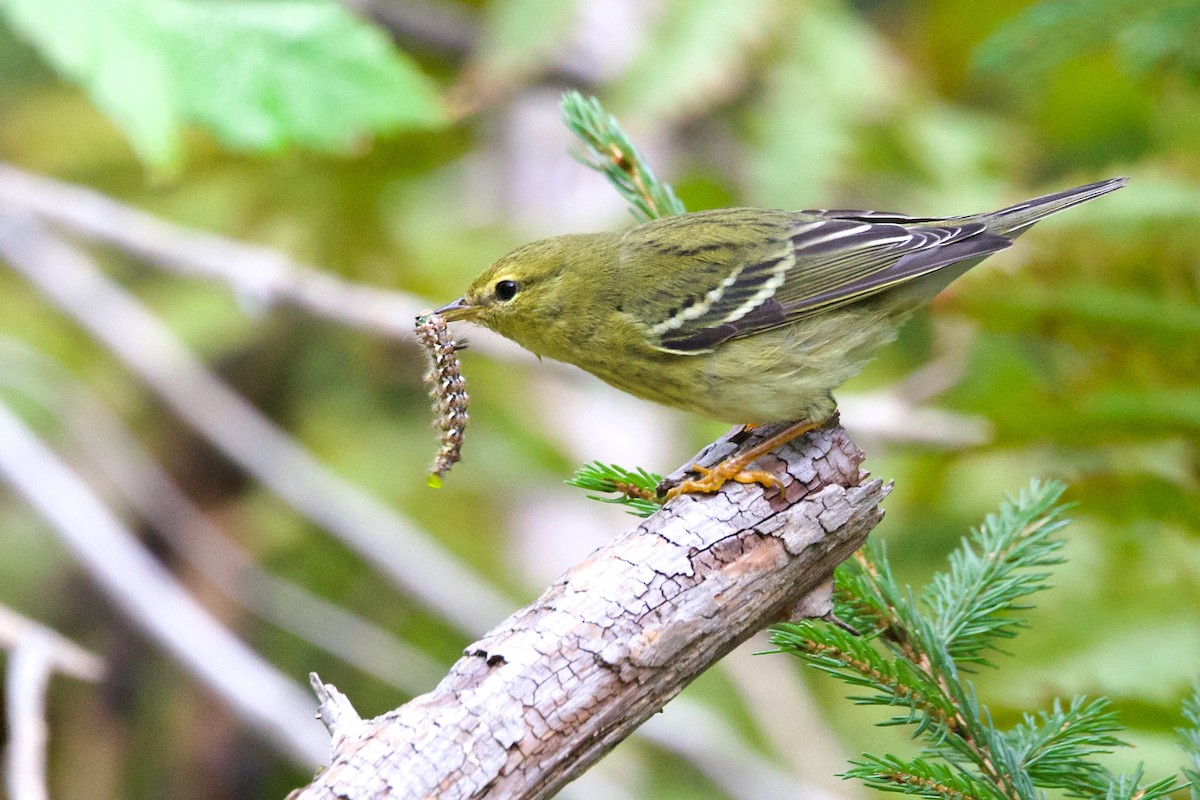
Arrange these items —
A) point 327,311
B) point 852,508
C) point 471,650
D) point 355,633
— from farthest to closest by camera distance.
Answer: point 355,633
point 327,311
point 852,508
point 471,650

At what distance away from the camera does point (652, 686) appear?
78.7 inches

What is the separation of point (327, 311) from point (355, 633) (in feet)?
4.72

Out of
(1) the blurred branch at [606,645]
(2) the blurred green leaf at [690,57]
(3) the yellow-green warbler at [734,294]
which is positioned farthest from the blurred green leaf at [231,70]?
(1) the blurred branch at [606,645]

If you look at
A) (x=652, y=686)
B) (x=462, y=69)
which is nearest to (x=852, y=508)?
(x=652, y=686)

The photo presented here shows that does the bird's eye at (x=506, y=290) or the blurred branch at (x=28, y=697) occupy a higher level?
the bird's eye at (x=506, y=290)

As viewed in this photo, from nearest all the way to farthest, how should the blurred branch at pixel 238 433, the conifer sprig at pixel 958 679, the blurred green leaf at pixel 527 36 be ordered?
the conifer sprig at pixel 958 679
the blurred branch at pixel 238 433
the blurred green leaf at pixel 527 36

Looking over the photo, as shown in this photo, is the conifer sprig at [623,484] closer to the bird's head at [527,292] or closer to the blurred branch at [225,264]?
the bird's head at [527,292]

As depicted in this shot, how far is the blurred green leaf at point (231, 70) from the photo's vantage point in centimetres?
377

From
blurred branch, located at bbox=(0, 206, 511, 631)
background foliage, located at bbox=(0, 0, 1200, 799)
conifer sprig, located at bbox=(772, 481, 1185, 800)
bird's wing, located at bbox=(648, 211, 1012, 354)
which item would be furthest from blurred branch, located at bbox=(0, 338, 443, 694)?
conifer sprig, located at bbox=(772, 481, 1185, 800)

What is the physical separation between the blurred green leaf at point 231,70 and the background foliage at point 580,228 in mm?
12

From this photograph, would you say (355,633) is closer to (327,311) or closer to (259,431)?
(259,431)

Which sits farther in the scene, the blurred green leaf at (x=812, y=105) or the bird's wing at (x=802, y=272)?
the blurred green leaf at (x=812, y=105)

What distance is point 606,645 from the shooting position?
6.48ft

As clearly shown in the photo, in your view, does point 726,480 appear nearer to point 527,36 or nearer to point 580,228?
point 527,36
